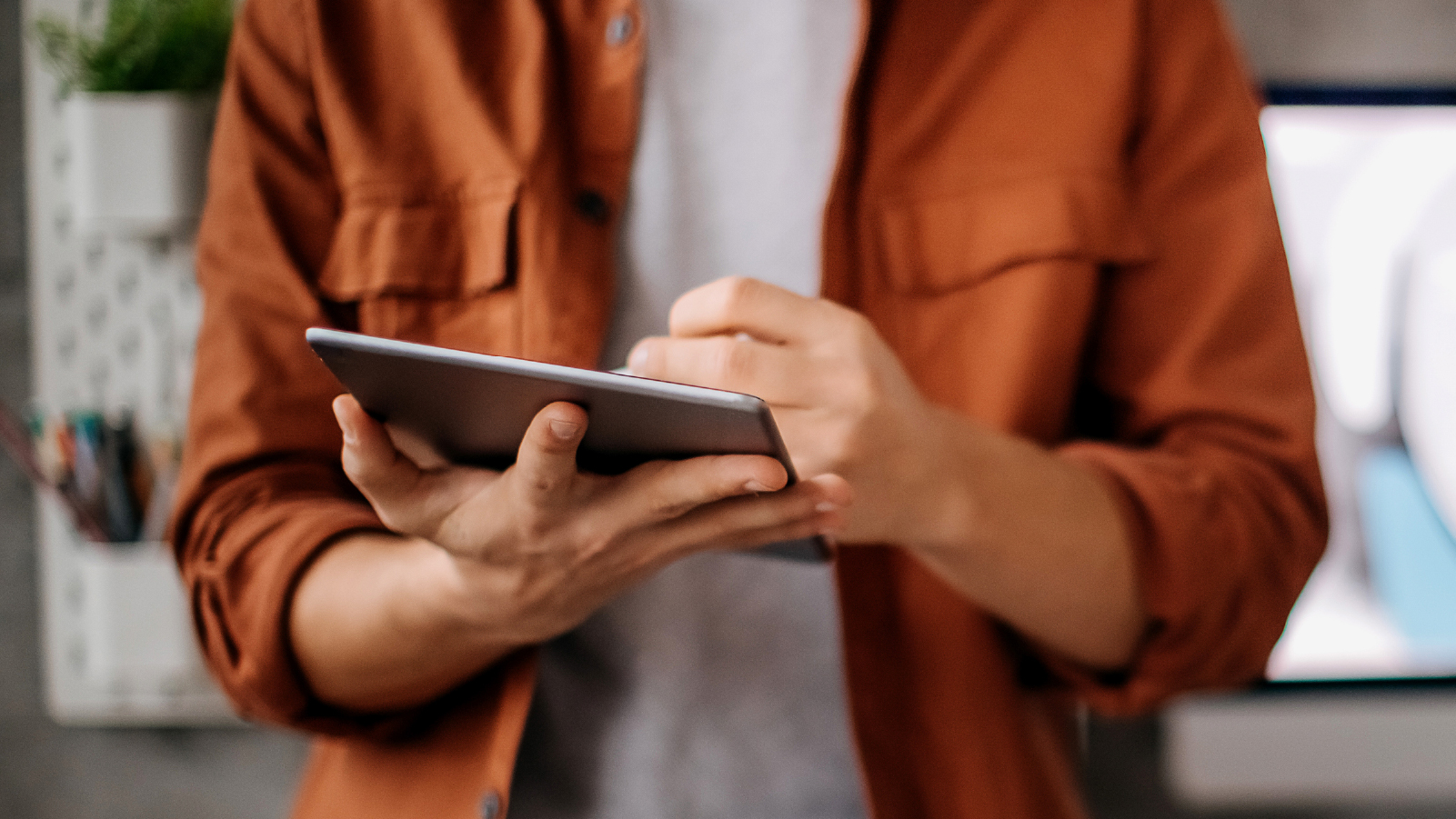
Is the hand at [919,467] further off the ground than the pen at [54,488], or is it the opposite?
the hand at [919,467]

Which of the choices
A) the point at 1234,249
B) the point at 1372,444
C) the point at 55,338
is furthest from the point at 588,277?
the point at 1372,444

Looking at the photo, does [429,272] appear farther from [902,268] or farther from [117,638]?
[117,638]

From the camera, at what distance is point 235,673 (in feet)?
1.58

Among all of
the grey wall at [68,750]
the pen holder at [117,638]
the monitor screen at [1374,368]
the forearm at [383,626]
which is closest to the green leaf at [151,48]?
the grey wall at [68,750]

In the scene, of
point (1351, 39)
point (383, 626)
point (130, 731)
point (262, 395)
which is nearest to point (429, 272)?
point (262, 395)

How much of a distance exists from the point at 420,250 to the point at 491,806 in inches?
13.0

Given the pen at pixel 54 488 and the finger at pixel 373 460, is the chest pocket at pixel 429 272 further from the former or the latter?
the pen at pixel 54 488

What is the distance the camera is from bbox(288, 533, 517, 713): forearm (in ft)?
1.40

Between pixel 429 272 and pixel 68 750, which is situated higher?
pixel 429 272

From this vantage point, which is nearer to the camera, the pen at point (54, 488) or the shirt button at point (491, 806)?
the shirt button at point (491, 806)

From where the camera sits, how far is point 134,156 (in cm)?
76

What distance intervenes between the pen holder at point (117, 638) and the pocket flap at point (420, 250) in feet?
1.38

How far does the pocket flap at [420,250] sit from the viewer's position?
0.54m

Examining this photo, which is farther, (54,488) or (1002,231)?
(54,488)
